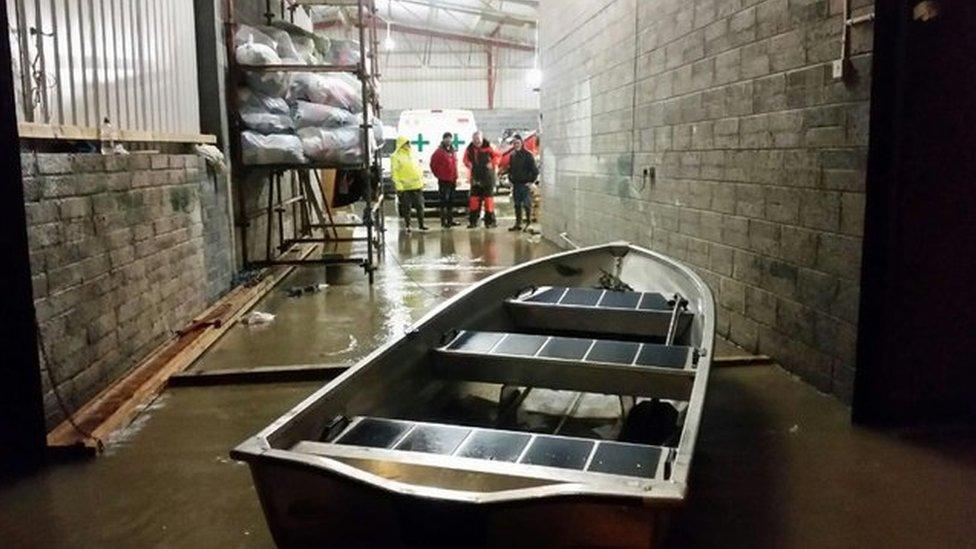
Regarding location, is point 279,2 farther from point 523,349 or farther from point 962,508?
point 962,508

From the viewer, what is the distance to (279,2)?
437 inches

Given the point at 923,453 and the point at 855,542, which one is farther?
the point at 923,453

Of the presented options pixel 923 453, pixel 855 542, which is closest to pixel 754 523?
pixel 855 542

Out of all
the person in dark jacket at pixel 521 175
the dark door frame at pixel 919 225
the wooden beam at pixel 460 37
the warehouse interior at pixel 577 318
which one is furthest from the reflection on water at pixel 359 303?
the wooden beam at pixel 460 37

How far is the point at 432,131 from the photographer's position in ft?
53.4

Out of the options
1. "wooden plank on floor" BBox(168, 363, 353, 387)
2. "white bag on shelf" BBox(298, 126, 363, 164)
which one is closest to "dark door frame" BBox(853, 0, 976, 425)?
"wooden plank on floor" BBox(168, 363, 353, 387)

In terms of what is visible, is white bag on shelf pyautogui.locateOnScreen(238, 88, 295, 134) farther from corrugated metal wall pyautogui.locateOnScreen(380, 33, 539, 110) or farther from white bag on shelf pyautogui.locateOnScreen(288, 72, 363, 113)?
corrugated metal wall pyautogui.locateOnScreen(380, 33, 539, 110)

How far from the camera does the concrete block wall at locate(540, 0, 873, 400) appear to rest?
411 cm

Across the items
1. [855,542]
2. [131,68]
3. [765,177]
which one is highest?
[131,68]

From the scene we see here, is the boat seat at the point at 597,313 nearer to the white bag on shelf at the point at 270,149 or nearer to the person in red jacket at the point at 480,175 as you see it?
the white bag on shelf at the point at 270,149

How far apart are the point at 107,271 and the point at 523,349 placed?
2.50m

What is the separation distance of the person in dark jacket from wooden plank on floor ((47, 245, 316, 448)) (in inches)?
282

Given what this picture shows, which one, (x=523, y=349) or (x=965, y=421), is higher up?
(x=523, y=349)

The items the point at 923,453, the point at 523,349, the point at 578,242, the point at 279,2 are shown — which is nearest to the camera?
the point at 923,453
